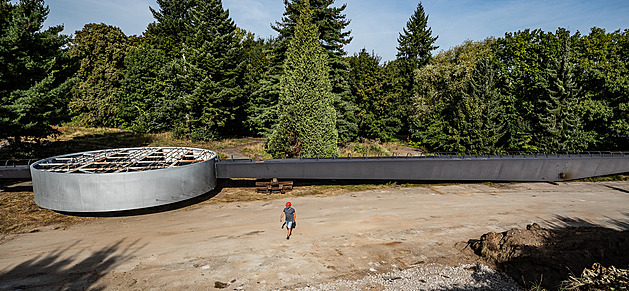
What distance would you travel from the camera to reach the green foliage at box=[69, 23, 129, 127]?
182 feet

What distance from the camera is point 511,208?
17172mm

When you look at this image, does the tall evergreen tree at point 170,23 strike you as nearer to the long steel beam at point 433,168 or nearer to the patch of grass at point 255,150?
the patch of grass at point 255,150

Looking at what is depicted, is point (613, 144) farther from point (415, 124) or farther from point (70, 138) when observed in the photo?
point (70, 138)

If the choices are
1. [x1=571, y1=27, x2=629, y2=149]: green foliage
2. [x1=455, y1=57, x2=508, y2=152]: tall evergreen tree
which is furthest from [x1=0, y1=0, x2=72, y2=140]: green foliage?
[x1=571, y1=27, x2=629, y2=149]: green foliage

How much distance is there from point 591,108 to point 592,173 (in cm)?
1041

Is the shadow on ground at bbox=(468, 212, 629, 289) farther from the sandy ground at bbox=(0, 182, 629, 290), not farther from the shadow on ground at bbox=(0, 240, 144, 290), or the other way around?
the shadow on ground at bbox=(0, 240, 144, 290)

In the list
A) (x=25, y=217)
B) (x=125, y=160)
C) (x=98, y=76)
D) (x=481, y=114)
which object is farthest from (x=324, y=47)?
(x=98, y=76)

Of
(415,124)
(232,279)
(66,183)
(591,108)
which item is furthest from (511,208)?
(415,124)

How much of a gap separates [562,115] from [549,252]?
26204mm

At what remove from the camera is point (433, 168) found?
822 inches

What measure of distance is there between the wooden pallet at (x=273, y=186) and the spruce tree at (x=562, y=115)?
26267 millimetres

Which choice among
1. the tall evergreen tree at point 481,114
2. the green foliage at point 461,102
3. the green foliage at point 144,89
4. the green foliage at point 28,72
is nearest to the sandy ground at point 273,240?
the tall evergreen tree at point 481,114

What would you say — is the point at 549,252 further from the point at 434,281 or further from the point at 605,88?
the point at 605,88

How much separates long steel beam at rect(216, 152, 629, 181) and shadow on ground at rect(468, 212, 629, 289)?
820cm
